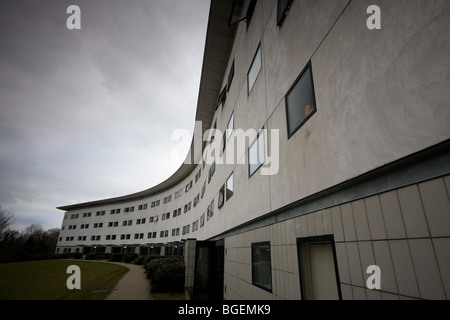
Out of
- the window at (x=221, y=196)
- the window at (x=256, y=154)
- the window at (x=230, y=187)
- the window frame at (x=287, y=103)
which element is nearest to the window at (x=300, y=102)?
the window frame at (x=287, y=103)

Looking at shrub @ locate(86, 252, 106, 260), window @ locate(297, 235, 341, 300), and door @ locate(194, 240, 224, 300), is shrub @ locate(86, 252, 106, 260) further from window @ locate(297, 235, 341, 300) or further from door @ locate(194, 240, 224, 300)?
window @ locate(297, 235, 341, 300)

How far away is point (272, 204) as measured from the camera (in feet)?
19.8

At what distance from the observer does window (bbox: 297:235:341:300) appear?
3.83m

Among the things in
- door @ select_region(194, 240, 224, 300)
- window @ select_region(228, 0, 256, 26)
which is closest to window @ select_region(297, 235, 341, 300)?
door @ select_region(194, 240, 224, 300)

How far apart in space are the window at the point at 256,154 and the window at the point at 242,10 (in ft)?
20.1

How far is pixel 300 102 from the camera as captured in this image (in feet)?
16.2

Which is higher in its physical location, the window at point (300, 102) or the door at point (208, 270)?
the window at point (300, 102)

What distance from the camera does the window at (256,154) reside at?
23.2 feet

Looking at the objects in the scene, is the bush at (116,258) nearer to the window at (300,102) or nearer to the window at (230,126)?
the window at (230,126)

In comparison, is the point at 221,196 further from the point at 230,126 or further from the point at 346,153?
the point at 346,153

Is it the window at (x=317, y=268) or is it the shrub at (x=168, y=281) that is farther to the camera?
the shrub at (x=168, y=281)
